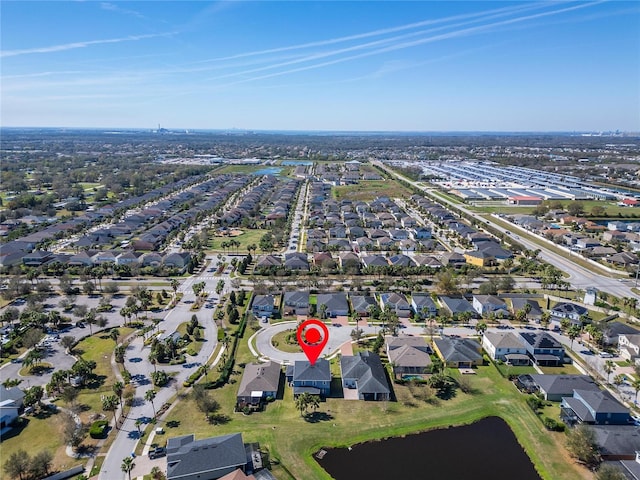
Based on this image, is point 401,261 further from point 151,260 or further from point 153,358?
point 153,358

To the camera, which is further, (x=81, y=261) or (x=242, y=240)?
(x=242, y=240)

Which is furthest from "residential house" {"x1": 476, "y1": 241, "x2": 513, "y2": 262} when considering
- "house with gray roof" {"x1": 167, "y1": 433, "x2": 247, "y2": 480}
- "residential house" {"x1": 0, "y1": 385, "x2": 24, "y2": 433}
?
"residential house" {"x1": 0, "y1": 385, "x2": 24, "y2": 433}

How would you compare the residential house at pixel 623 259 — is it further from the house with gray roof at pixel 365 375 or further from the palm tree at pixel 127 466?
the palm tree at pixel 127 466

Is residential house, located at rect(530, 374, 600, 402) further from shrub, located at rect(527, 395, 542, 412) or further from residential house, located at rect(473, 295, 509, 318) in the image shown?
residential house, located at rect(473, 295, 509, 318)

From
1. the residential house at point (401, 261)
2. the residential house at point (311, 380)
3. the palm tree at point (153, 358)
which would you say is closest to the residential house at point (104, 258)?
the palm tree at point (153, 358)

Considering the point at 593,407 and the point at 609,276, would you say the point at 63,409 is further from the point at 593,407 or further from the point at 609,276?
the point at 609,276

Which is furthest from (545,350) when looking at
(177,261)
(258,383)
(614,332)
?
(177,261)
